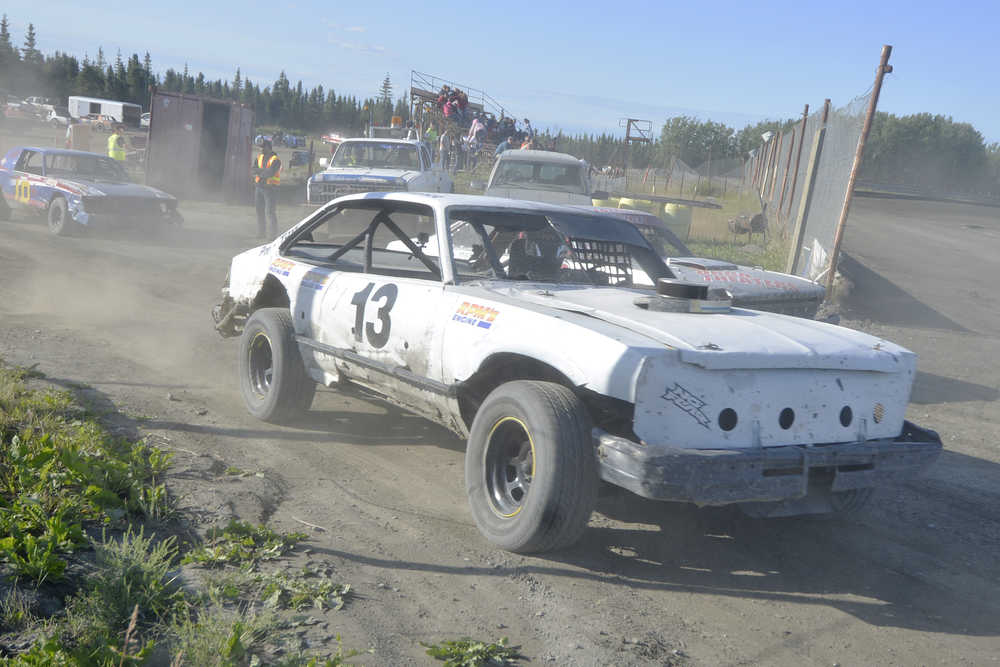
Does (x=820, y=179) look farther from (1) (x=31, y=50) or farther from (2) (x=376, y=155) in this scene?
(1) (x=31, y=50)

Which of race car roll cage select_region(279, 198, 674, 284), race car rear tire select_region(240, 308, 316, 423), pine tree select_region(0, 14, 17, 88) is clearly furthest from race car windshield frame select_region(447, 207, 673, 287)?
pine tree select_region(0, 14, 17, 88)

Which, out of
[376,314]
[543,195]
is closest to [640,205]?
[543,195]

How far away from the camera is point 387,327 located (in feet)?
15.0

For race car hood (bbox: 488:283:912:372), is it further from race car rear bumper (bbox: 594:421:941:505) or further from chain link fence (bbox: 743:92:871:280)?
chain link fence (bbox: 743:92:871:280)

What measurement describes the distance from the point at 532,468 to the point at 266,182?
12972mm

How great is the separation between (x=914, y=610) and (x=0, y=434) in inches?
164

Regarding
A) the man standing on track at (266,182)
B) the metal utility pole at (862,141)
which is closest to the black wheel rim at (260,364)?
the metal utility pole at (862,141)

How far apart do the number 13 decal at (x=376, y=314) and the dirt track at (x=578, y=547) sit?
2.41 feet

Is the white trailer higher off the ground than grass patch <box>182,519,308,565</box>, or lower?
higher

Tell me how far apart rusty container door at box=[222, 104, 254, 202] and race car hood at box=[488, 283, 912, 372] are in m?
20.4

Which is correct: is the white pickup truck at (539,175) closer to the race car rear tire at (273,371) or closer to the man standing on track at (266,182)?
the man standing on track at (266,182)

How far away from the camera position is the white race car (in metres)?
3.29

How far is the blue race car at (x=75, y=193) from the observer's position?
13.6 metres

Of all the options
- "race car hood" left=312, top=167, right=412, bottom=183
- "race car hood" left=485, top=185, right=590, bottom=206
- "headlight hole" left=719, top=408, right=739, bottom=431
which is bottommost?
"headlight hole" left=719, top=408, right=739, bottom=431
